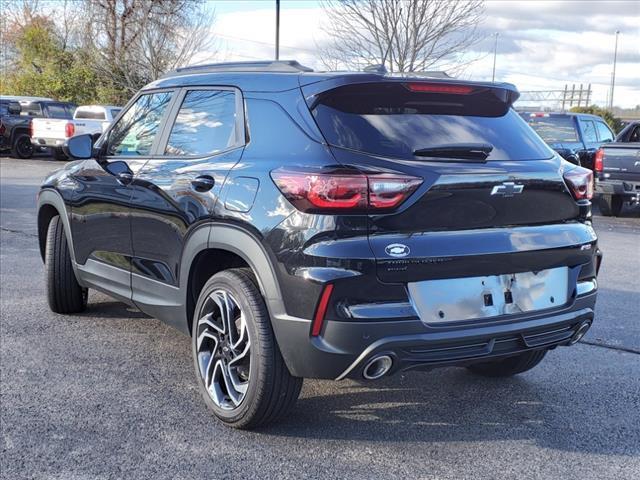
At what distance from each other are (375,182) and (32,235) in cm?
731

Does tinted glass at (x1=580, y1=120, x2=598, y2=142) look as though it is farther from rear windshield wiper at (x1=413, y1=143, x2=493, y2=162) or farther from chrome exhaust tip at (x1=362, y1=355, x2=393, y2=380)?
chrome exhaust tip at (x1=362, y1=355, x2=393, y2=380)

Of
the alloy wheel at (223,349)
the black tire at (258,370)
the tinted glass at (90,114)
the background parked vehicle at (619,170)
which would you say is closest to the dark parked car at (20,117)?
the tinted glass at (90,114)

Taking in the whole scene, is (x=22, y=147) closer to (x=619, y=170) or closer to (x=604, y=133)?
(x=604, y=133)

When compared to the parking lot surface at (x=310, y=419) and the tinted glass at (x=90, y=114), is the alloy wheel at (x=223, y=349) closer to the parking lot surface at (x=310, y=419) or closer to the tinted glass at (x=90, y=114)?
the parking lot surface at (x=310, y=419)

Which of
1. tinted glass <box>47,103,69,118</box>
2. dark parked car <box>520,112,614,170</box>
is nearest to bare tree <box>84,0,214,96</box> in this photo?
tinted glass <box>47,103,69,118</box>

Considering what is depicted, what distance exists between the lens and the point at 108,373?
4449 mm

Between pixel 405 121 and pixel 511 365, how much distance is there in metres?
1.79

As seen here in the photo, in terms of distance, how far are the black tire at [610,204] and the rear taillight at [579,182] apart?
412 inches

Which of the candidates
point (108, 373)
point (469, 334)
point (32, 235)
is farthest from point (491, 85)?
point (32, 235)

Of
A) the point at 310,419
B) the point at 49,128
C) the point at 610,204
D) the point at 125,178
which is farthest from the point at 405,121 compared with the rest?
the point at 49,128

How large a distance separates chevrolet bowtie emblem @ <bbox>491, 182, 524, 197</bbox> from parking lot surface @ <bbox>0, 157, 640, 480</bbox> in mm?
1216

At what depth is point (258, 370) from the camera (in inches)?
133

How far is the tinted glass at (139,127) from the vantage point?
4539 millimetres

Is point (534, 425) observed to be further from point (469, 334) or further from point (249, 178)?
point (249, 178)
